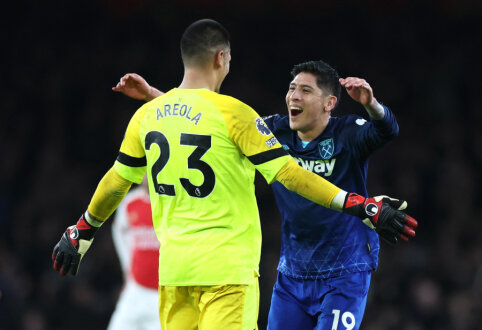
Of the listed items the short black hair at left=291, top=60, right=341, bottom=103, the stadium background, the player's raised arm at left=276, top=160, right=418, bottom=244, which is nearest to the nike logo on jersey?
the player's raised arm at left=276, top=160, right=418, bottom=244

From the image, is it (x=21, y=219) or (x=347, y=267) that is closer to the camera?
(x=347, y=267)

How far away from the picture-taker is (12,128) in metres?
13.0

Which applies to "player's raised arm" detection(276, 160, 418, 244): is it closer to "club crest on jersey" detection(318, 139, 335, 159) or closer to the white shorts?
"club crest on jersey" detection(318, 139, 335, 159)

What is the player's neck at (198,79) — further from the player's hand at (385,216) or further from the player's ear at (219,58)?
the player's hand at (385,216)

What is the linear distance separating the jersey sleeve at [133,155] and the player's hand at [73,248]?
47cm

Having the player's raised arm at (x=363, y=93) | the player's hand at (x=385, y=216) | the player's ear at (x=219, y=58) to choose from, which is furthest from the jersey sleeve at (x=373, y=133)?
the player's ear at (x=219, y=58)

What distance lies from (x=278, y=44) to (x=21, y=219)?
18.8 feet

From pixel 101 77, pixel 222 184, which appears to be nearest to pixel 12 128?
pixel 101 77

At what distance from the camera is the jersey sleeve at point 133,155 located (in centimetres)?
432

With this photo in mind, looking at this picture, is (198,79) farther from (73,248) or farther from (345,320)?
(345,320)

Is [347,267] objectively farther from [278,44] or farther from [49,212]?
[278,44]

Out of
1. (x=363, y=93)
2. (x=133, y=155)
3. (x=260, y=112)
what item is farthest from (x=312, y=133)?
(x=260, y=112)

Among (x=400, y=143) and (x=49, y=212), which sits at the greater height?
(x=400, y=143)

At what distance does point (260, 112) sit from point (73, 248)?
28.9ft
